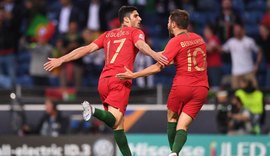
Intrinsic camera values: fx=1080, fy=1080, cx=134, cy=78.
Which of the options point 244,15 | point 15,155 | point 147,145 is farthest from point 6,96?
point 244,15

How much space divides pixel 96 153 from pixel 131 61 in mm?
4706

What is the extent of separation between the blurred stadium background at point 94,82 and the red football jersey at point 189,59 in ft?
14.4

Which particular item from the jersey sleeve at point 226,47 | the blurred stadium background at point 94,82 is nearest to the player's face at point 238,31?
the jersey sleeve at point 226,47

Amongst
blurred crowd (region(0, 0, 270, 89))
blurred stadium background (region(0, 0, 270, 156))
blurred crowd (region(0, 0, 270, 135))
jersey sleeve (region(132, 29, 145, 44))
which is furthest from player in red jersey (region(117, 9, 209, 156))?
blurred crowd (region(0, 0, 270, 89))

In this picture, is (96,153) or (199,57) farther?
(96,153)

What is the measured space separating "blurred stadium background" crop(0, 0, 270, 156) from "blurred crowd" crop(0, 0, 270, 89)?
22 millimetres

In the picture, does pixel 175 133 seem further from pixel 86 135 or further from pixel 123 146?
pixel 86 135

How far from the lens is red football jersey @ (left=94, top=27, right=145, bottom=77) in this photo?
1518cm

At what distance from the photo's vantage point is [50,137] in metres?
19.8

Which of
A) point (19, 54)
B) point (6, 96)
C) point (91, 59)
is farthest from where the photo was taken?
point (19, 54)

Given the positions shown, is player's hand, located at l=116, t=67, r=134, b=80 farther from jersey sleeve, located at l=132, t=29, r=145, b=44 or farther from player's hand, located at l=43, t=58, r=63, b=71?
player's hand, located at l=43, t=58, r=63, b=71

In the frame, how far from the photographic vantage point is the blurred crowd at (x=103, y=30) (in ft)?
72.9

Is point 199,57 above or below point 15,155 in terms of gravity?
above

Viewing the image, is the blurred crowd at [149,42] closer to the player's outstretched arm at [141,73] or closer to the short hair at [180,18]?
the short hair at [180,18]
